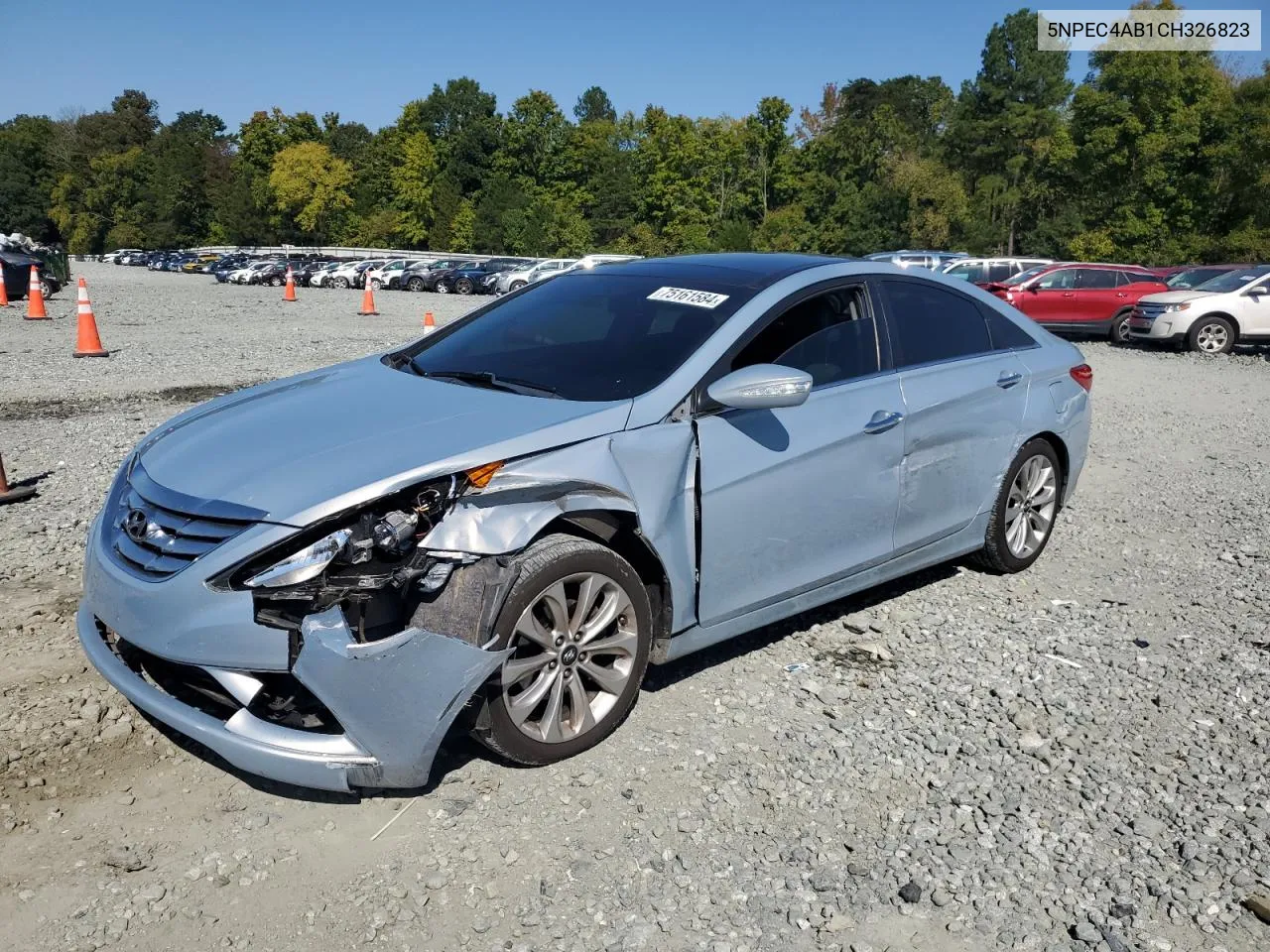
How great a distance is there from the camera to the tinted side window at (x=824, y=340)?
420cm

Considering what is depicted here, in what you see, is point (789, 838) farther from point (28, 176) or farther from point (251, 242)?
point (28, 176)

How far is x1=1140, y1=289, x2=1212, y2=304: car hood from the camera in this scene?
18.1m

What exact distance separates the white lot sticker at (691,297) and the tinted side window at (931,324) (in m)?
Result: 0.91

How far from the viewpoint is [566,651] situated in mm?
3406

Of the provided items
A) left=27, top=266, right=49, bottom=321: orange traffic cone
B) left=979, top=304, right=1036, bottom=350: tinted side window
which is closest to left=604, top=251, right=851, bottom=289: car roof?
left=979, top=304, right=1036, bottom=350: tinted side window

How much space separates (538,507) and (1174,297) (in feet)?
59.2

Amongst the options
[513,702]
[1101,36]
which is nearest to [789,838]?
[513,702]

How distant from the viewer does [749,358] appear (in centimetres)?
409

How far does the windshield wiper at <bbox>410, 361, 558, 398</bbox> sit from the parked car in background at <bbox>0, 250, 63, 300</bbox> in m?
22.6

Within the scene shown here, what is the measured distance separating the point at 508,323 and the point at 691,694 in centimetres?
182

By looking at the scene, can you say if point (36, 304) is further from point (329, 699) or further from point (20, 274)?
point (329, 699)

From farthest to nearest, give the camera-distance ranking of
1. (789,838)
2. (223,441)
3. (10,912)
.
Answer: (223,441) < (789,838) < (10,912)

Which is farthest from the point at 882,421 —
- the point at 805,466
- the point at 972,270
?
the point at 972,270

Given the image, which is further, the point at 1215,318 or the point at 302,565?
the point at 1215,318
